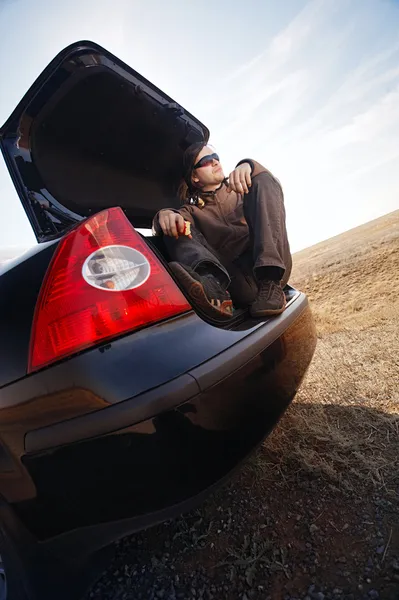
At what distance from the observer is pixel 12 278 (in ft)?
2.85

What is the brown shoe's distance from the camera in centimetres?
118

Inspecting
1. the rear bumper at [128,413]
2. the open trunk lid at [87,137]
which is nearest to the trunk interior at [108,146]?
the open trunk lid at [87,137]

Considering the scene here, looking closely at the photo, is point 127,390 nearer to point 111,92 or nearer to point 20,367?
point 20,367

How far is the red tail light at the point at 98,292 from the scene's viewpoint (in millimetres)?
755

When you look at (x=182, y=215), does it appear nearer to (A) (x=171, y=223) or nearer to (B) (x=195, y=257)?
(A) (x=171, y=223)

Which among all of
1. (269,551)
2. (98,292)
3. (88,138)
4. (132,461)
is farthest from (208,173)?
(269,551)

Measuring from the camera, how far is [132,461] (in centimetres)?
68

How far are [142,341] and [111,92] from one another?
1.37 meters

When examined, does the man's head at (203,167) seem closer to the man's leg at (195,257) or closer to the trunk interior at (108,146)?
the trunk interior at (108,146)

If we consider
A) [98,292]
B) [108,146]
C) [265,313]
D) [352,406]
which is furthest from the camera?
[108,146]

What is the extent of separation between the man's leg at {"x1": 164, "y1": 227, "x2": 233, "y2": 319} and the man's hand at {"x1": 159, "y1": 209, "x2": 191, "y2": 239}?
0.12 feet

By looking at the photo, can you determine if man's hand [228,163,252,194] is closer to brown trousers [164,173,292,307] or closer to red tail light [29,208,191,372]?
brown trousers [164,173,292,307]

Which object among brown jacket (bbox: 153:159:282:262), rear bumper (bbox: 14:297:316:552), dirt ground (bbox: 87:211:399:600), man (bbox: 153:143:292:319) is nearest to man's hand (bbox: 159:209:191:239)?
man (bbox: 153:143:292:319)

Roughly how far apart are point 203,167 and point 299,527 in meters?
1.83
